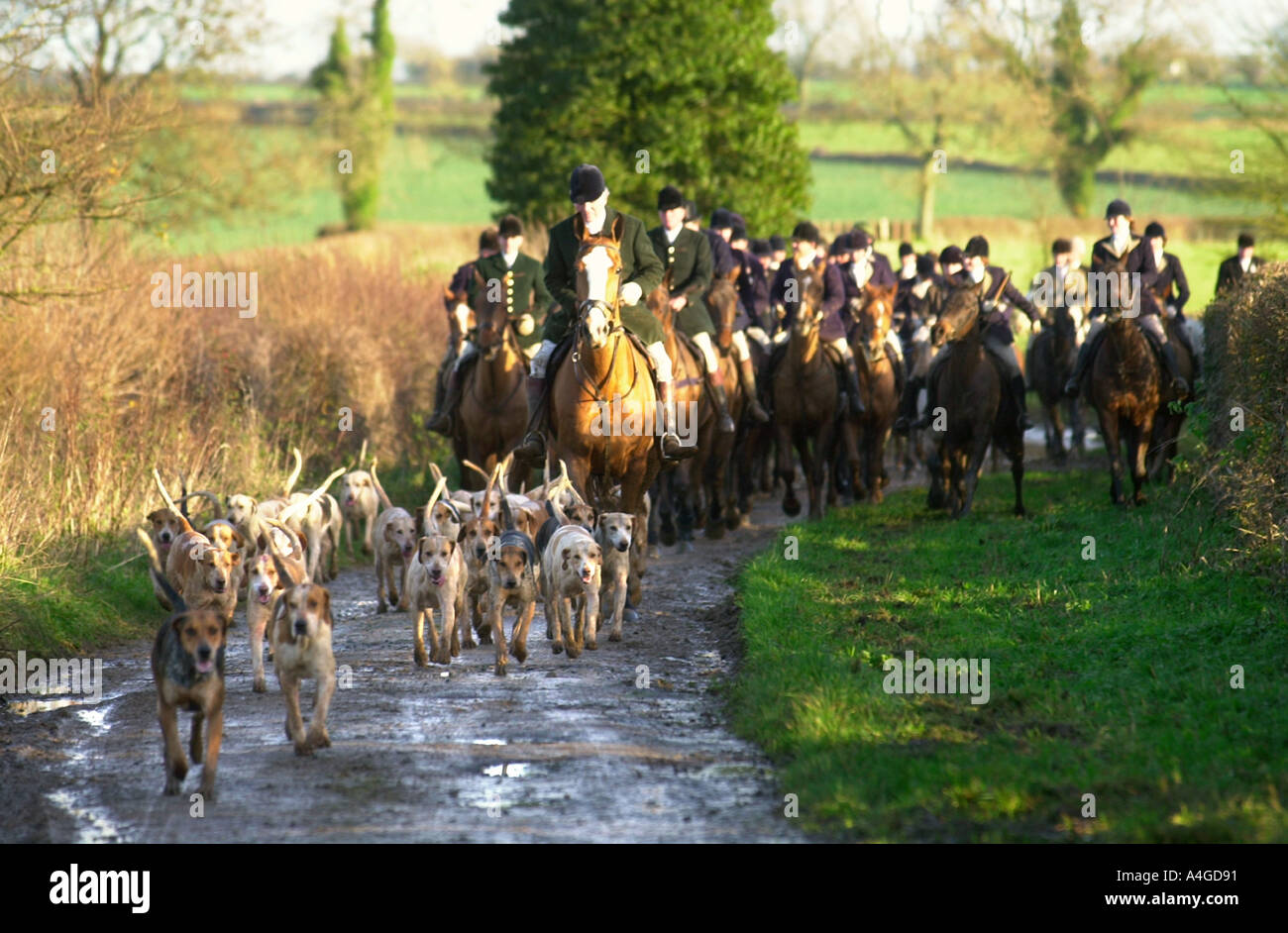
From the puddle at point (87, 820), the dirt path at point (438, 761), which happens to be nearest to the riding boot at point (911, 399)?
the dirt path at point (438, 761)

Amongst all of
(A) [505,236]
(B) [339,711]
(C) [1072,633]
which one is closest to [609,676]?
(B) [339,711]

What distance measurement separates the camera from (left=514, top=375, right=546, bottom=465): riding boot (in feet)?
38.5

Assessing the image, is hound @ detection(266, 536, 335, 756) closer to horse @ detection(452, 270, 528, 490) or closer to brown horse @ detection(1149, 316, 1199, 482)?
horse @ detection(452, 270, 528, 490)

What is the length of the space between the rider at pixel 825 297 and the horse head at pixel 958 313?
48.5 inches

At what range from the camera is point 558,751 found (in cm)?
737

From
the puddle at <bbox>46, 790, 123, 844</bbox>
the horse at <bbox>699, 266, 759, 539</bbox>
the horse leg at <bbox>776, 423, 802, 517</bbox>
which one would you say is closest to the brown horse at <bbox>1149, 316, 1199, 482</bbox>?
the horse leg at <bbox>776, 423, 802, 517</bbox>

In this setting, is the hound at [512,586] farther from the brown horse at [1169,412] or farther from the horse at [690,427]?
the brown horse at [1169,412]

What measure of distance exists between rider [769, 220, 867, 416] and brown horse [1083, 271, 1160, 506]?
235 cm

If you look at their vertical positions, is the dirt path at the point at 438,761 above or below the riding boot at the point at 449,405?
below

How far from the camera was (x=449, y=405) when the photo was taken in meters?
14.4

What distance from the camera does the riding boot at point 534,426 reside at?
11.8 m

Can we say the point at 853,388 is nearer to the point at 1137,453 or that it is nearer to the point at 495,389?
the point at 1137,453

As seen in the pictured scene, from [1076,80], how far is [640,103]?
1816 centimetres

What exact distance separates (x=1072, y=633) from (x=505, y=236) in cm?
725
